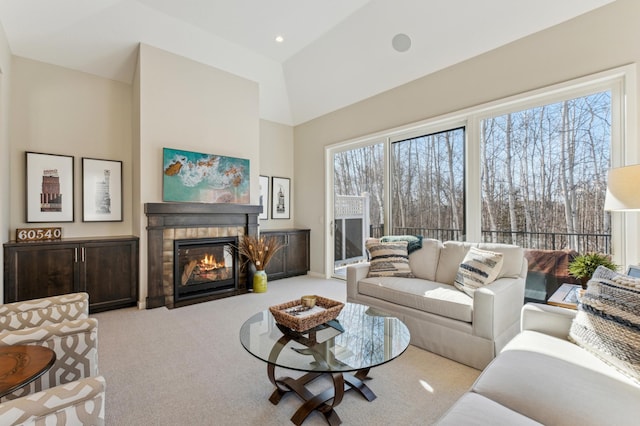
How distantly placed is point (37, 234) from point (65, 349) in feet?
9.43

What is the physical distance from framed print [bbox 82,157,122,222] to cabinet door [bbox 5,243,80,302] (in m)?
0.69

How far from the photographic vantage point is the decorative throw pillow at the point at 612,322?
4.50 ft

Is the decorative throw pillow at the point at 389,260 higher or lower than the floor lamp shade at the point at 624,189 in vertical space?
lower

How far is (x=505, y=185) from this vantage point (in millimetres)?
3381

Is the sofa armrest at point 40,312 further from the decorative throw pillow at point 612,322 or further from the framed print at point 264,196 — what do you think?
the framed print at point 264,196

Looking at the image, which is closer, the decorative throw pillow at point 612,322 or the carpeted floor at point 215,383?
the decorative throw pillow at point 612,322

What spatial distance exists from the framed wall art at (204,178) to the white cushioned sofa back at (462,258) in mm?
2977

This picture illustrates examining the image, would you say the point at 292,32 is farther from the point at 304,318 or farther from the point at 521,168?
the point at 304,318

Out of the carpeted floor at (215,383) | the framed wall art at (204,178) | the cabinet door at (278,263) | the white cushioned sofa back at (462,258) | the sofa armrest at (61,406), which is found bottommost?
the carpeted floor at (215,383)

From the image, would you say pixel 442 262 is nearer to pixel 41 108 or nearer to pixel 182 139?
pixel 182 139

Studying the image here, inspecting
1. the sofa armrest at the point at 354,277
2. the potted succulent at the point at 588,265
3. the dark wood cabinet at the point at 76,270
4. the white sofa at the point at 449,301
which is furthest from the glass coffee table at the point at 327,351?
the dark wood cabinet at the point at 76,270

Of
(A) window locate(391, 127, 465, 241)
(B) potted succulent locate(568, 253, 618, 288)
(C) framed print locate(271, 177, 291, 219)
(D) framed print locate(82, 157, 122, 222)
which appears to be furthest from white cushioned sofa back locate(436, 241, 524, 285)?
(D) framed print locate(82, 157, 122, 222)

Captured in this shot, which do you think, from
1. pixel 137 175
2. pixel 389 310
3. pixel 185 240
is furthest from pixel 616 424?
pixel 137 175

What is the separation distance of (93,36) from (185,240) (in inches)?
106
